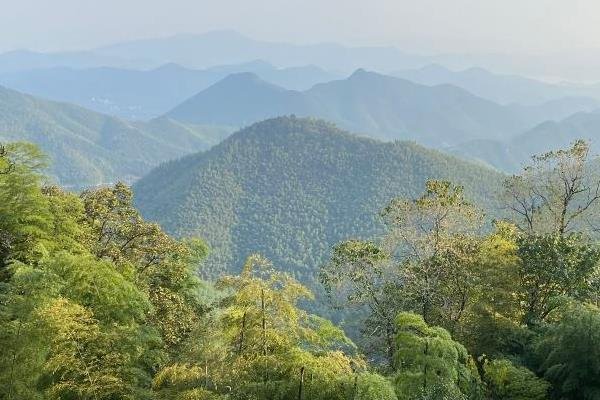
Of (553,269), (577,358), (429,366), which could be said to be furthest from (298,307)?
(553,269)

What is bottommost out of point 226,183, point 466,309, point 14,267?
point 226,183

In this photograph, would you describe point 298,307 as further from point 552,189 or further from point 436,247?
point 552,189

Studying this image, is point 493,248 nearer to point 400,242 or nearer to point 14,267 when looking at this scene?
point 400,242

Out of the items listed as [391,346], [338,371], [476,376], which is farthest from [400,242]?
[338,371]

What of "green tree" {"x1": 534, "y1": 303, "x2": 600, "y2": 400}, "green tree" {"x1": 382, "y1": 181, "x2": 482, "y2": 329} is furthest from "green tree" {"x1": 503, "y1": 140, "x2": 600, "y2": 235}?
"green tree" {"x1": 534, "y1": 303, "x2": 600, "y2": 400}

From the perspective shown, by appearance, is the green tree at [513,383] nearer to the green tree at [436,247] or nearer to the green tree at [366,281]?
the green tree at [436,247]
